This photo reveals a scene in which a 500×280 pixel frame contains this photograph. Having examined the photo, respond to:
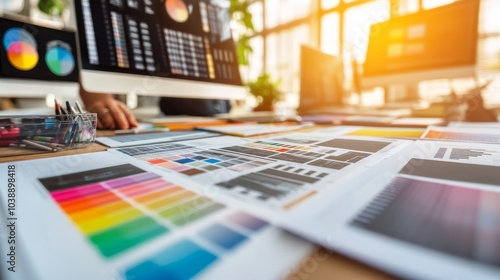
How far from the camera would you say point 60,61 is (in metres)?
1.41

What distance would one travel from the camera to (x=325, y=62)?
1824mm

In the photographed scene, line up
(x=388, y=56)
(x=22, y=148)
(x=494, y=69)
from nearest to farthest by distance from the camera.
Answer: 1. (x=22, y=148)
2. (x=388, y=56)
3. (x=494, y=69)

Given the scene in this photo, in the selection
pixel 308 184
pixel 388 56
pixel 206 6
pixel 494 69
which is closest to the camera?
pixel 308 184

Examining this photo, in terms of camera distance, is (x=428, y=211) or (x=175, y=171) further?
(x=175, y=171)

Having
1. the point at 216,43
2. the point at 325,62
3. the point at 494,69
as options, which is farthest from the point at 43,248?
the point at 494,69

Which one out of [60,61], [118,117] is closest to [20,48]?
[60,61]

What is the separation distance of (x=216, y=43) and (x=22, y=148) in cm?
76

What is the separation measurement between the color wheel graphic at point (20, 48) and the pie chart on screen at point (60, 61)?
82mm

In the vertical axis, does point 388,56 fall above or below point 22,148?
above

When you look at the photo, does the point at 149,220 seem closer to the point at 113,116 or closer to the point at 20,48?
the point at 113,116

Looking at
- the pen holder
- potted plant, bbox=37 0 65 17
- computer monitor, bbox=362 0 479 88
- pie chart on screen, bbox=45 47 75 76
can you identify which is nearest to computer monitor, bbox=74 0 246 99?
the pen holder

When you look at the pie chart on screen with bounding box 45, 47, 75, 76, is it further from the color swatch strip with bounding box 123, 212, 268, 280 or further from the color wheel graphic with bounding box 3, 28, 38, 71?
the color swatch strip with bounding box 123, 212, 268, 280

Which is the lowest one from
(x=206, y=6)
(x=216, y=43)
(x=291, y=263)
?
(x=291, y=263)

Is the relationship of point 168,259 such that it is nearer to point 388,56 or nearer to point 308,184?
point 308,184
